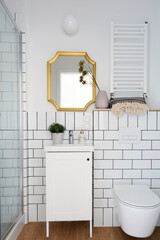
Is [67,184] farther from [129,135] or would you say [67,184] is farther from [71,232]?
[129,135]

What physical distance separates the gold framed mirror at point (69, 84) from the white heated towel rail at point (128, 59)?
271mm

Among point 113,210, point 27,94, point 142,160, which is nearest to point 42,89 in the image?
point 27,94

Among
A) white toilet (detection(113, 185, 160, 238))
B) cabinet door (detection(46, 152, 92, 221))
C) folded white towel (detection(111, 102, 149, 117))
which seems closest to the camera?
white toilet (detection(113, 185, 160, 238))

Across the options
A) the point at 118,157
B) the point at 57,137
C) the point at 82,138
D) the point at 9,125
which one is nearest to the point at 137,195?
the point at 118,157

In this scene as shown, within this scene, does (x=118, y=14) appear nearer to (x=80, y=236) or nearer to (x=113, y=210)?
(x=113, y=210)

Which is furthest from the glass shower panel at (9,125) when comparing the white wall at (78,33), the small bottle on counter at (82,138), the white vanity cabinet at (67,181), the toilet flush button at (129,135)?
the toilet flush button at (129,135)

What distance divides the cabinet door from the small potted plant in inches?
11.6

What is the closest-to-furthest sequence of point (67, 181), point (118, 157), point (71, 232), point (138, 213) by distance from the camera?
1. point (138, 213)
2. point (67, 181)
3. point (71, 232)
4. point (118, 157)

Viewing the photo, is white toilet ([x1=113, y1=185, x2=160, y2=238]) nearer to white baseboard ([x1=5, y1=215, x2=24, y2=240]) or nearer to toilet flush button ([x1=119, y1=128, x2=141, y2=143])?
toilet flush button ([x1=119, y1=128, x2=141, y2=143])

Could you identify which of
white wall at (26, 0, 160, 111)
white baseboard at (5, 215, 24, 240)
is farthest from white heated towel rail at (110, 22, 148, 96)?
white baseboard at (5, 215, 24, 240)

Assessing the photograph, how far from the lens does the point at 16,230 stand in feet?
7.00

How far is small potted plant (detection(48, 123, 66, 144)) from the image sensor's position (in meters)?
2.36

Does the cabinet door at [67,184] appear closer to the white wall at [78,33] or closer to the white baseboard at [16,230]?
the white baseboard at [16,230]

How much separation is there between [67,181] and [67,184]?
31 mm
